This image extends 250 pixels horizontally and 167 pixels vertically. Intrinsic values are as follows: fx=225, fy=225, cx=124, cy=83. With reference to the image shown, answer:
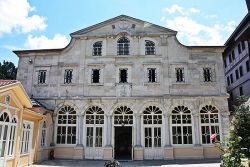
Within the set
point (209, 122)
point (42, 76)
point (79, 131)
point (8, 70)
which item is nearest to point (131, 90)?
point (79, 131)

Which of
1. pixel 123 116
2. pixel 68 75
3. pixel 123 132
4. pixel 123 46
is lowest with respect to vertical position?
pixel 123 132

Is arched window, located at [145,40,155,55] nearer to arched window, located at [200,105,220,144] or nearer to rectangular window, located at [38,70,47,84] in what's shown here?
arched window, located at [200,105,220,144]

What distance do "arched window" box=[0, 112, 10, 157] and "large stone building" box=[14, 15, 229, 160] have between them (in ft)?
20.2

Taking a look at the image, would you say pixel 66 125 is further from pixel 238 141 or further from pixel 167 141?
pixel 238 141

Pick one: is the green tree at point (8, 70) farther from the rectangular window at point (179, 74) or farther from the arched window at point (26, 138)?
the rectangular window at point (179, 74)

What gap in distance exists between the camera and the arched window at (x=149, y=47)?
17.6m

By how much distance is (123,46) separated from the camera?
1780 cm

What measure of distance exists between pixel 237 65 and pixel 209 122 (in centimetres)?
1187

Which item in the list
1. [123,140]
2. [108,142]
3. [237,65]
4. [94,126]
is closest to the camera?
[108,142]

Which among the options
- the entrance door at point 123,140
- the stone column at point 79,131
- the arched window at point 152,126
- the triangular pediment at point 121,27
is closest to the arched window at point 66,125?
the stone column at point 79,131

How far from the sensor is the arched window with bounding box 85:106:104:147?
53.2 ft

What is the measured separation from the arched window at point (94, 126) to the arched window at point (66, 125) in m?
1.02

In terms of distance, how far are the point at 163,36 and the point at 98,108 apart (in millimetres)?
7535

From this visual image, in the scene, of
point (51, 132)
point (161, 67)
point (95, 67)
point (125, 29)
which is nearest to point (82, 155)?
point (51, 132)
